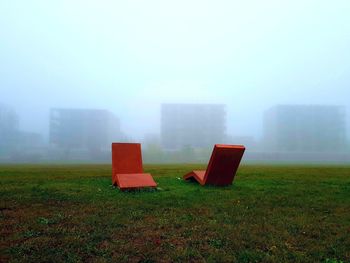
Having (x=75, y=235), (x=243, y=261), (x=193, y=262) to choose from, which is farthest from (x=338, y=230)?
(x=75, y=235)

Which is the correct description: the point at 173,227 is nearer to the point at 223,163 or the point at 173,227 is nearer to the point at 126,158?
the point at 223,163

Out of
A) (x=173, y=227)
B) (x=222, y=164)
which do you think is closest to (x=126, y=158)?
(x=222, y=164)

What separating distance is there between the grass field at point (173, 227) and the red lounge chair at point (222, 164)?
6.42 ft

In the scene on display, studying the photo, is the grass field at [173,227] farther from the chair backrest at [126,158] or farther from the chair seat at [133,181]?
the chair backrest at [126,158]

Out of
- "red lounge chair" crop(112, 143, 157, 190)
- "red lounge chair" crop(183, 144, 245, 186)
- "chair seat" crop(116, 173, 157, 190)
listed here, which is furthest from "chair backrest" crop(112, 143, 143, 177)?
"red lounge chair" crop(183, 144, 245, 186)

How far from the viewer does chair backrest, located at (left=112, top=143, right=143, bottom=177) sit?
1316 centimetres

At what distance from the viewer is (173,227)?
20.5 feet

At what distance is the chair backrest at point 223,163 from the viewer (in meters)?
11.7

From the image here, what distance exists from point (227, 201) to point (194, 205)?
1095 mm

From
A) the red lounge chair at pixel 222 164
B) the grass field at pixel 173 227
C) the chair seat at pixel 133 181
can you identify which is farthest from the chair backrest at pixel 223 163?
the chair seat at pixel 133 181

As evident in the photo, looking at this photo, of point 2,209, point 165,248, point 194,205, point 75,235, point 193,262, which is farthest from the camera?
point 194,205

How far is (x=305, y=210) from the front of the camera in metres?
8.02

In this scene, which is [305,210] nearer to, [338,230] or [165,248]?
[338,230]

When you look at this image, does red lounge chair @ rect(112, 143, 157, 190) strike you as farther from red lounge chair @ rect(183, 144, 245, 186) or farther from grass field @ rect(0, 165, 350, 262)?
grass field @ rect(0, 165, 350, 262)
